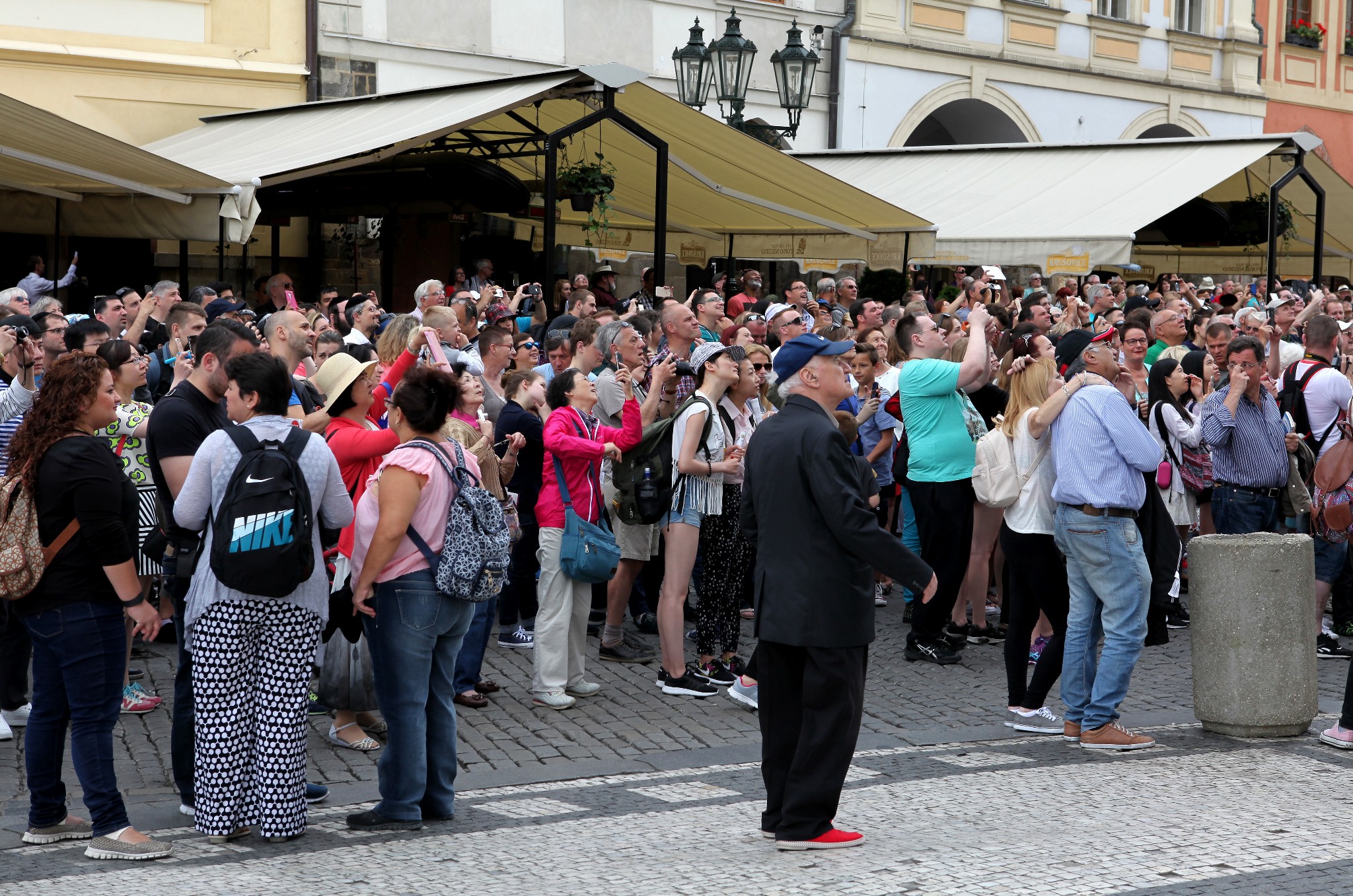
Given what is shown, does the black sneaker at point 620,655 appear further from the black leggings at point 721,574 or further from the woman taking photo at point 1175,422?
the woman taking photo at point 1175,422

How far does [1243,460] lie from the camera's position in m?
9.06

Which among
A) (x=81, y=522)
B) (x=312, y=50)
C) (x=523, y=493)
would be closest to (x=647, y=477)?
(x=523, y=493)

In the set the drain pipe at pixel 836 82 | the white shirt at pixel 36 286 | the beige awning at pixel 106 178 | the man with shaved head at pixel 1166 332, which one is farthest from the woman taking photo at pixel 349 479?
the drain pipe at pixel 836 82

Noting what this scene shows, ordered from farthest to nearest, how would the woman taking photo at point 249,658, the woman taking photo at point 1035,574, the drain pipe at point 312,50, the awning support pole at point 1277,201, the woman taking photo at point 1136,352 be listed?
the drain pipe at point 312,50, the awning support pole at point 1277,201, the woman taking photo at point 1136,352, the woman taking photo at point 1035,574, the woman taking photo at point 249,658

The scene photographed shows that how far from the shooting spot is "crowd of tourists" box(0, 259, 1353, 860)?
523 cm

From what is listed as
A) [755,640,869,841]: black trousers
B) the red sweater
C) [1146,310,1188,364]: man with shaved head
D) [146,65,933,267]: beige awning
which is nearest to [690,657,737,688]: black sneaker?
the red sweater

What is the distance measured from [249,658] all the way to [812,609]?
6.15ft

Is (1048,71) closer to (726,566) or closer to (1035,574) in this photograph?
(726,566)

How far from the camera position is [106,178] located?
11.9 metres

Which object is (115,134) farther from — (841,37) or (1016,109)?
(1016,109)

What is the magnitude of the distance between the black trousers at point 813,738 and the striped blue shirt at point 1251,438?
449 cm

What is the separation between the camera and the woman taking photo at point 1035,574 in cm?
714

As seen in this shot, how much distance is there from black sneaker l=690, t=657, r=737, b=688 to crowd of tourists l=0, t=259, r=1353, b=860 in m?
0.02

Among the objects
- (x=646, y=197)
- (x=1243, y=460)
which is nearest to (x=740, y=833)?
(x=1243, y=460)
